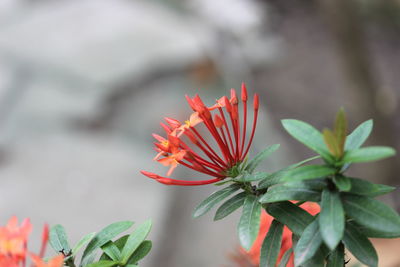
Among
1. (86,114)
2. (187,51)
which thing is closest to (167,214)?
(86,114)

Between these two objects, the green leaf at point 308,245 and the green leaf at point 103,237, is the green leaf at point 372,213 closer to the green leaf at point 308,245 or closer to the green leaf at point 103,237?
the green leaf at point 308,245

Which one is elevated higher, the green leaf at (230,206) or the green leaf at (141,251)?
the green leaf at (230,206)

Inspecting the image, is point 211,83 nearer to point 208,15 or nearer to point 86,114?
point 208,15

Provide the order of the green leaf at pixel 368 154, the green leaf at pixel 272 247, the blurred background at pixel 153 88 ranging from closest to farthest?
the green leaf at pixel 368 154 < the green leaf at pixel 272 247 < the blurred background at pixel 153 88

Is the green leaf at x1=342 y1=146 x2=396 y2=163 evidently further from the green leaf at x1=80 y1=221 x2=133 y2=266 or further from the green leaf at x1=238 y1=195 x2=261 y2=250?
the green leaf at x1=80 y1=221 x2=133 y2=266

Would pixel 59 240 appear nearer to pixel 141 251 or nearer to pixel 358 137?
pixel 141 251

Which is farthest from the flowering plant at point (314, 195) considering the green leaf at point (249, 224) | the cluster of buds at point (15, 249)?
the cluster of buds at point (15, 249)

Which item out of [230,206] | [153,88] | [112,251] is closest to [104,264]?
[112,251]
